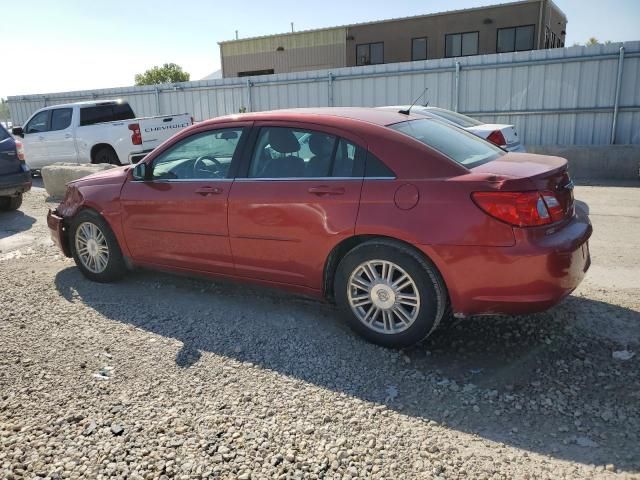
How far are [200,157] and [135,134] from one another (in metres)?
8.05

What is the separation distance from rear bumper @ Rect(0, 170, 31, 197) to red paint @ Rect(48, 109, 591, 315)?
4759mm

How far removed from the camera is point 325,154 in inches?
156

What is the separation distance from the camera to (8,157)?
28.6ft

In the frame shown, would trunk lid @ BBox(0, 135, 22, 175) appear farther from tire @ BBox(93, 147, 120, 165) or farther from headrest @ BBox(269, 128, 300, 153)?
headrest @ BBox(269, 128, 300, 153)

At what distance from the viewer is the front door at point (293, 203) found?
12.5ft

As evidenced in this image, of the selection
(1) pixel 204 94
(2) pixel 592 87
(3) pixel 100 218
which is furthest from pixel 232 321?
(1) pixel 204 94

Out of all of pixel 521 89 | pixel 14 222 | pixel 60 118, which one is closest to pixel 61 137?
pixel 60 118

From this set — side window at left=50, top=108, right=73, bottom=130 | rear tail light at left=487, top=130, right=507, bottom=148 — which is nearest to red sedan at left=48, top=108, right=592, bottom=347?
rear tail light at left=487, top=130, right=507, bottom=148

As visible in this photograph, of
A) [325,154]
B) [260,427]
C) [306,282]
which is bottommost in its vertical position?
[260,427]

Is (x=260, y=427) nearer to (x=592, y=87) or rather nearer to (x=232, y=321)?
(x=232, y=321)

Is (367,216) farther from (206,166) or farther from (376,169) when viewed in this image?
(206,166)

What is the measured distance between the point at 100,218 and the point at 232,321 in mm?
1817

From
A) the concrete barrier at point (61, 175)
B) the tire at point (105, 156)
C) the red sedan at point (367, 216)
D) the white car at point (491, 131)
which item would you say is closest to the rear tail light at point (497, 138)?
the white car at point (491, 131)

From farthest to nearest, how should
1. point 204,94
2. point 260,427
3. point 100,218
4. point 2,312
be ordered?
1. point 204,94
2. point 100,218
3. point 2,312
4. point 260,427
